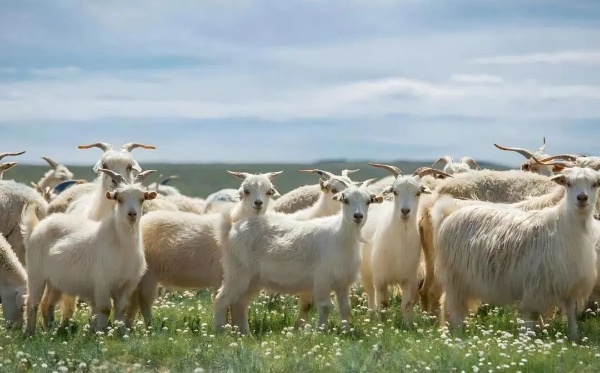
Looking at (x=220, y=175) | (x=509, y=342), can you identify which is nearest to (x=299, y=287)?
(x=509, y=342)

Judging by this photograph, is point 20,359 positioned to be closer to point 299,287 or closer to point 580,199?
point 299,287

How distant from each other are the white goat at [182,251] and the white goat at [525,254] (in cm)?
242

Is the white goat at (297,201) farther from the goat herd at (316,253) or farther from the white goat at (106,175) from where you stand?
the white goat at (106,175)

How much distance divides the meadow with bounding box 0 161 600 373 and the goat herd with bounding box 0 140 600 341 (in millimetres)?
283

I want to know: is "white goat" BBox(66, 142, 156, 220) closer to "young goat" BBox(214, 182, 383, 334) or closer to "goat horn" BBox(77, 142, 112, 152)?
"goat horn" BBox(77, 142, 112, 152)

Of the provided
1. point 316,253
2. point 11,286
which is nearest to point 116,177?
point 11,286

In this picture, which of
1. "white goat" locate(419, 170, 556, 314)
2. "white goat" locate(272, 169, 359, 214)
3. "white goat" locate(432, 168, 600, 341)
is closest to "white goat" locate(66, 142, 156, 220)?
"white goat" locate(419, 170, 556, 314)

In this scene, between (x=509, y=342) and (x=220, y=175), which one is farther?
(x=220, y=175)

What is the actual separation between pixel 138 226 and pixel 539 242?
14.3 ft

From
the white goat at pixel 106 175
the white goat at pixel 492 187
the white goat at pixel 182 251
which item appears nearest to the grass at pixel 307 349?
the white goat at pixel 182 251

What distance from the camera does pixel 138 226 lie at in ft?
34.0

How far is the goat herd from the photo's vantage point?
10039 millimetres

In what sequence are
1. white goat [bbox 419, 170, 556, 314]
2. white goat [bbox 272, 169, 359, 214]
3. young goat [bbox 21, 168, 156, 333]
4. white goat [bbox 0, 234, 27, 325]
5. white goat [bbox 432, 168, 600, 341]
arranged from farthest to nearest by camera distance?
white goat [bbox 272, 169, 359, 214]
white goat [bbox 419, 170, 556, 314]
white goat [bbox 0, 234, 27, 325]
young goat [bbox 21, 168, 156, 333]
white goat [bbox 432, 168, 600, 341]

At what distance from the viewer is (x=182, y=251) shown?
443 inches
